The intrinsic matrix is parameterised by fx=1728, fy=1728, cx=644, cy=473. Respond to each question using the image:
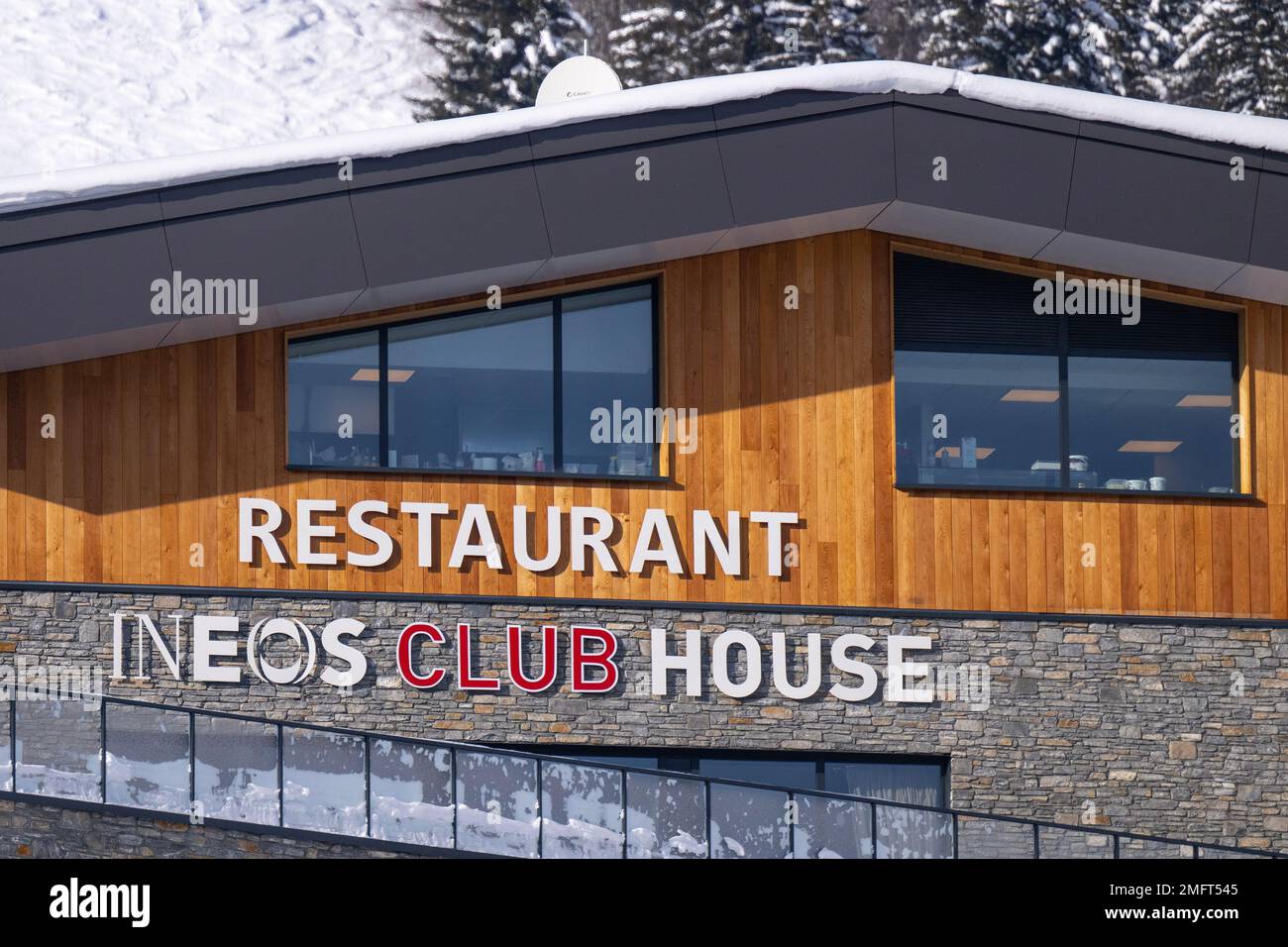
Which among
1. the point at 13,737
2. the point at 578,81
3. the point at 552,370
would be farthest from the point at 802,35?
the point at 13,737

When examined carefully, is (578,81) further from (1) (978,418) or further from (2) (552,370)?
(1) (978,418)

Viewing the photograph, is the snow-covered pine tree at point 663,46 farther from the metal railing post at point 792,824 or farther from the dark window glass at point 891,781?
the metal railing post at point 792,824

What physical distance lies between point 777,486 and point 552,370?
247 centimetres

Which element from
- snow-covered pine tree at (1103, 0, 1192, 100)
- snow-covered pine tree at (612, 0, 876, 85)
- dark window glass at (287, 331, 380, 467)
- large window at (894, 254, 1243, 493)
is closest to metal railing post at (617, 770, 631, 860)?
dark window glass at (287, 331, 380, 467)

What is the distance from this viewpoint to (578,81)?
59.9 ft

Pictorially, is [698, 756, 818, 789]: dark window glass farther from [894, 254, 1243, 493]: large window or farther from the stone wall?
[894, 254, 1243, 493]: large window

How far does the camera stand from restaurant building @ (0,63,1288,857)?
51.5ft

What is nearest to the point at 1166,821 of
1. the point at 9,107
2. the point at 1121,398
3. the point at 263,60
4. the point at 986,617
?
the point at 986,617

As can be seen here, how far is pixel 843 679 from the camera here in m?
16.6

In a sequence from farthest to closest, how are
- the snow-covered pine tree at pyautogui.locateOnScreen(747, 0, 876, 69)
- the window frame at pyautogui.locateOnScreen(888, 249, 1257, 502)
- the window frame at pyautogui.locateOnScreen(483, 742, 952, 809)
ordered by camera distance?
the snow-covered pine tree at pyautogui.locateOnScreen(747, 0, 876, 69) → the window frame at pyautogui.locateOnScreen(888, 249, 1257, 502) → the window frame at pyautogui.locateOnScreen(483, 742, 952, 809)

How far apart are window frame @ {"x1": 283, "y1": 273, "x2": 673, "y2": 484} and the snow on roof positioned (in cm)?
180

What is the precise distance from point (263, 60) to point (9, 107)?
1369 cm

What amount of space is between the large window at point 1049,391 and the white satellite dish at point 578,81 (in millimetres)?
3686
